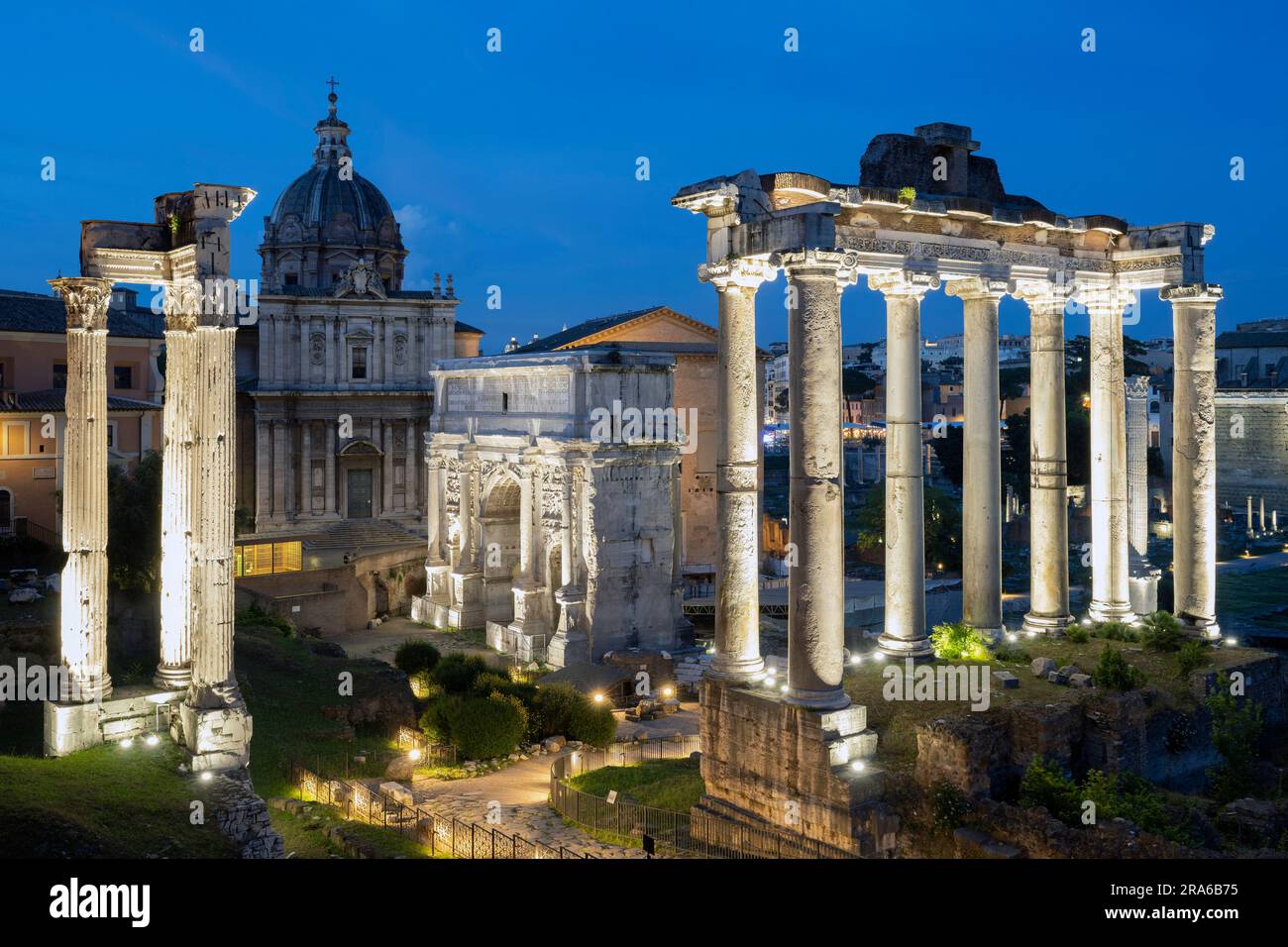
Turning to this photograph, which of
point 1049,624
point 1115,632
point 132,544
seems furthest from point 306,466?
point 1115,632

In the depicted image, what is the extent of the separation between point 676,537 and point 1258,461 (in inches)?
1359

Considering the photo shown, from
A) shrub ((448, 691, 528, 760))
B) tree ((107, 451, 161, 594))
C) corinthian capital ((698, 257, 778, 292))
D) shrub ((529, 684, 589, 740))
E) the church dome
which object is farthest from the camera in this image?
the church dome

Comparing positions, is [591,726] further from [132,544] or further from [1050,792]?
[132,544]

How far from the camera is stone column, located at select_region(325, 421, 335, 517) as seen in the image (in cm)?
4825

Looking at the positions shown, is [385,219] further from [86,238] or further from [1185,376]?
[1185,376]

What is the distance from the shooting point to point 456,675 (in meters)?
27.3

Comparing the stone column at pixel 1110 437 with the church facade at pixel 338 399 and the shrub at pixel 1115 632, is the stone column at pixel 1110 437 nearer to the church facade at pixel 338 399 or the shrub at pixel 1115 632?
the shrub at pixel 1115 632

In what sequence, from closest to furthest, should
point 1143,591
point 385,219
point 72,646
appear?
1. point 72,646
2. point 1143,591
3. point 385,219

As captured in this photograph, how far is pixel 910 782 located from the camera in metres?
14.0

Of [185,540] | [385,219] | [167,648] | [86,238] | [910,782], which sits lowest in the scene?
[910,782]

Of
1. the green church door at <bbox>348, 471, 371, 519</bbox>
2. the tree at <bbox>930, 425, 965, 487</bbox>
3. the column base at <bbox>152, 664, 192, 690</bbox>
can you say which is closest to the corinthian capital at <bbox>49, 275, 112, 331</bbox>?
the column base at <bbox>152, 664, 192, 690</bbox>

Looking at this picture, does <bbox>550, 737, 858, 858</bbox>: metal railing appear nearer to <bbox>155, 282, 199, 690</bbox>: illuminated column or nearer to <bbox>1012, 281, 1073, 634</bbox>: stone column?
<bbox>155, 282, 199, 690</bbox>: illuminated column

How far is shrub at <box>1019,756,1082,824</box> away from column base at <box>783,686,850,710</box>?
2.35 m
